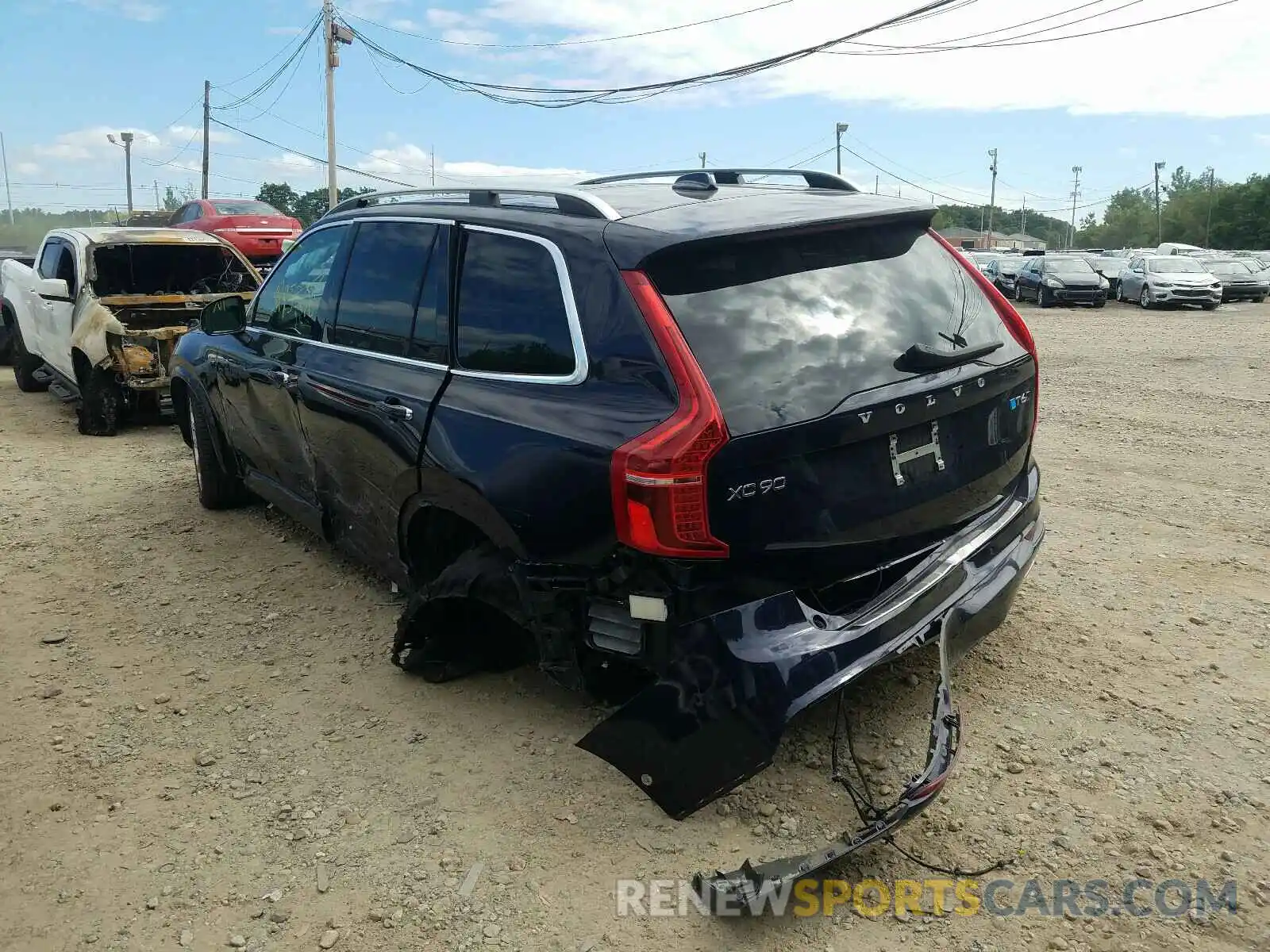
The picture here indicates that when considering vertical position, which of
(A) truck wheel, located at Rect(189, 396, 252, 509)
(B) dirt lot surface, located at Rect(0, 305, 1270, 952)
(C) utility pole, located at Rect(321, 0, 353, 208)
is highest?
(C) utility pole, located at Rect(321, 0, 353, 208)

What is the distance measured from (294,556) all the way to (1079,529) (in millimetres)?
4252

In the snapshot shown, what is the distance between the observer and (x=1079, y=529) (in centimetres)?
552

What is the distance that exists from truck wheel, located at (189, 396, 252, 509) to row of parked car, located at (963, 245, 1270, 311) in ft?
81.1

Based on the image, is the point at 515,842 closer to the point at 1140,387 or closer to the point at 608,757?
the point at 608,757

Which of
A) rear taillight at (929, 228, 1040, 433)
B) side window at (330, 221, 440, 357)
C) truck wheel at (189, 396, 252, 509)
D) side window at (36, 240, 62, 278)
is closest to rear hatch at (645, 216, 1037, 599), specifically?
rear taillight at (929, 228, 1040, 433)

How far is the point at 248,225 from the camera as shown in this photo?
19281mm

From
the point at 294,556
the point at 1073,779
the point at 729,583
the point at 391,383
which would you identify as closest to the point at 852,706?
the point at 1073,779

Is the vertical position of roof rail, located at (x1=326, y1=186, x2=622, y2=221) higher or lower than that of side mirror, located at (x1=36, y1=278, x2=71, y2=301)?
higher

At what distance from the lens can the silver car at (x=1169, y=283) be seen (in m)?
25.6

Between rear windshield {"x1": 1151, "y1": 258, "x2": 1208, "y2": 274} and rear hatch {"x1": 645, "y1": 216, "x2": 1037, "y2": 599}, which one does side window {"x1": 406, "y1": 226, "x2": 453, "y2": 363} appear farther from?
rear windshield {"x1": 1151, "y1": 258, "x2": 1208, "y2": 274}

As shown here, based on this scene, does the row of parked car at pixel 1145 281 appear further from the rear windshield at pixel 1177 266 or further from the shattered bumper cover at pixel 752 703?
the shattered bumper cover at pixel 752 703

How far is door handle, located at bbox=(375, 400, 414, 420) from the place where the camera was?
3627 millimetres

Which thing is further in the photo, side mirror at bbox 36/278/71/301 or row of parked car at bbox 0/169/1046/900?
side mirror at bbox 36/278/71/301

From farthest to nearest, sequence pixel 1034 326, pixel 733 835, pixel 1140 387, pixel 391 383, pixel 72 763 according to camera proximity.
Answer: pixel 1034 326
pixel 1140 387
pixel 391 383
pixel 72 763
pixel 733 835
